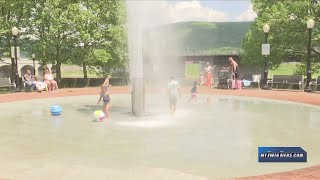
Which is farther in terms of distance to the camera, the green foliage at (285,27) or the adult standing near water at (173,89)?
the green foliage at (285,27)

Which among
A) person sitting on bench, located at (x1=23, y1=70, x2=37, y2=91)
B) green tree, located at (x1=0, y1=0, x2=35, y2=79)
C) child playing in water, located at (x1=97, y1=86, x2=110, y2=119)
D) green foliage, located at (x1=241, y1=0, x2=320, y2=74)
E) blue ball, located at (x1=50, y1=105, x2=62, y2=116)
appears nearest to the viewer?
child playing in water, located at (x1=97, y1=86, x2=110, y2=119)

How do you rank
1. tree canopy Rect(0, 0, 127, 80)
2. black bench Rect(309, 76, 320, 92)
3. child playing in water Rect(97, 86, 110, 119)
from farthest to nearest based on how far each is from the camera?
1. tree canopy Rect(0, 0, 127, 80)
2. black bench Rect(309, 76, 320, 92)
3. child playing in water Rect(97, 86, 110, 119)

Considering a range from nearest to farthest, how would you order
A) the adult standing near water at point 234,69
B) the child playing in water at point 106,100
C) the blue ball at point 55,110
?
the child playing in water at point 106,100 < the blue ball at point 55,110 < the adult standing near water at point 234,69

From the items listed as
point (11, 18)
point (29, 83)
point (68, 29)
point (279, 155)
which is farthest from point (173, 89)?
point (11, 18)

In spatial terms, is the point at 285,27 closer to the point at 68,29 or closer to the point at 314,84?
the point at 314,84

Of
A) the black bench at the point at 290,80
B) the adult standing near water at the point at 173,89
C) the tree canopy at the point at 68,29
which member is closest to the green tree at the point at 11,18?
the tree canopy at the point at 68,29

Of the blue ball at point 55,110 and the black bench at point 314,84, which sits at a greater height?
the black bench at point 314,84

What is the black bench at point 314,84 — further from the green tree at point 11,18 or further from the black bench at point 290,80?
the green tree at point 11,18

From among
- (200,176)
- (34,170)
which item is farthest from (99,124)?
(200,176)

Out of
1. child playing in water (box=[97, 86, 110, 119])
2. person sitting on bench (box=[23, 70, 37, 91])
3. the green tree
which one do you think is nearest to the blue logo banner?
child playing in water (box=[97, 86, 110, 119])

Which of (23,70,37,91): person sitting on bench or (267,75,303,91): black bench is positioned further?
(23,70,37,91): person sitting on bench

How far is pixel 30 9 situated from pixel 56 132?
26.3 metres

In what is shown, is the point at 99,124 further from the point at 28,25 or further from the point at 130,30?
the point at 28,25

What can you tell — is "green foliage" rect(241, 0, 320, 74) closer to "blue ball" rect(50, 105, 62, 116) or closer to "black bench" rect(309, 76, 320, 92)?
"black bench" rect(309, 76, 320, 92)
